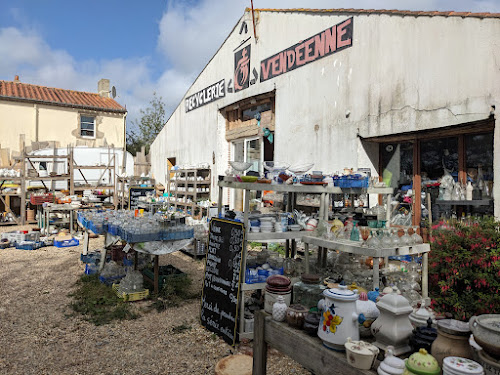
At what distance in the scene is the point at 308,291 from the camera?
3072 mm

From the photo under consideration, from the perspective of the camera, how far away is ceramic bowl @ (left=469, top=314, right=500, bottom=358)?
143 centimetres

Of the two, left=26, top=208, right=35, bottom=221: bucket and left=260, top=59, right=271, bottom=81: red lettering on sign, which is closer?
left=260, top=59, right=271, bottom=81: red lettering on sign

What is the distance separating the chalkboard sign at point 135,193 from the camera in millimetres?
13305

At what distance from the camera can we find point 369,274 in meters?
4.15

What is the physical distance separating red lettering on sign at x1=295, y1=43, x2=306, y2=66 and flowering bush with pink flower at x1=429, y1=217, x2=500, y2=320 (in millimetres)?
5332

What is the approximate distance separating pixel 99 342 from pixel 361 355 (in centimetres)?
328

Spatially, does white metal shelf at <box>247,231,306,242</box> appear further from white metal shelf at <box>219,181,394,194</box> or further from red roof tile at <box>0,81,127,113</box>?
red roof tile at <box>0,81,127,113</box>

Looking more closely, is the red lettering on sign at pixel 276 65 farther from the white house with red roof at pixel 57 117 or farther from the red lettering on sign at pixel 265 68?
the white house with red roof at pixel 57 117

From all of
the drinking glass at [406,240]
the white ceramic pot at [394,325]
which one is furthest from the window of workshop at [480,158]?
the white ceramic pot at [394,325]

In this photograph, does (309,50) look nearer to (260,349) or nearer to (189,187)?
(189,187)

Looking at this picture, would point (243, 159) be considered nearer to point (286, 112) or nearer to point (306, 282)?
point (286, 112)

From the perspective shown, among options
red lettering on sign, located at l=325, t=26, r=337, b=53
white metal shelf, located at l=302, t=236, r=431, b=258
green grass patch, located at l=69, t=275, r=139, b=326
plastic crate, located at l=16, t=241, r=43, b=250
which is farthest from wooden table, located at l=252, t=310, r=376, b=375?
plastic crate, located at l=16, t=241, r=43, b=250

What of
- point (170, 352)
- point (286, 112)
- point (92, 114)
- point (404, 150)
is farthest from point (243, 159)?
point (92, 114)

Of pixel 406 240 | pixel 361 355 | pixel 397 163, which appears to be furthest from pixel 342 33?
pixel 361 355
